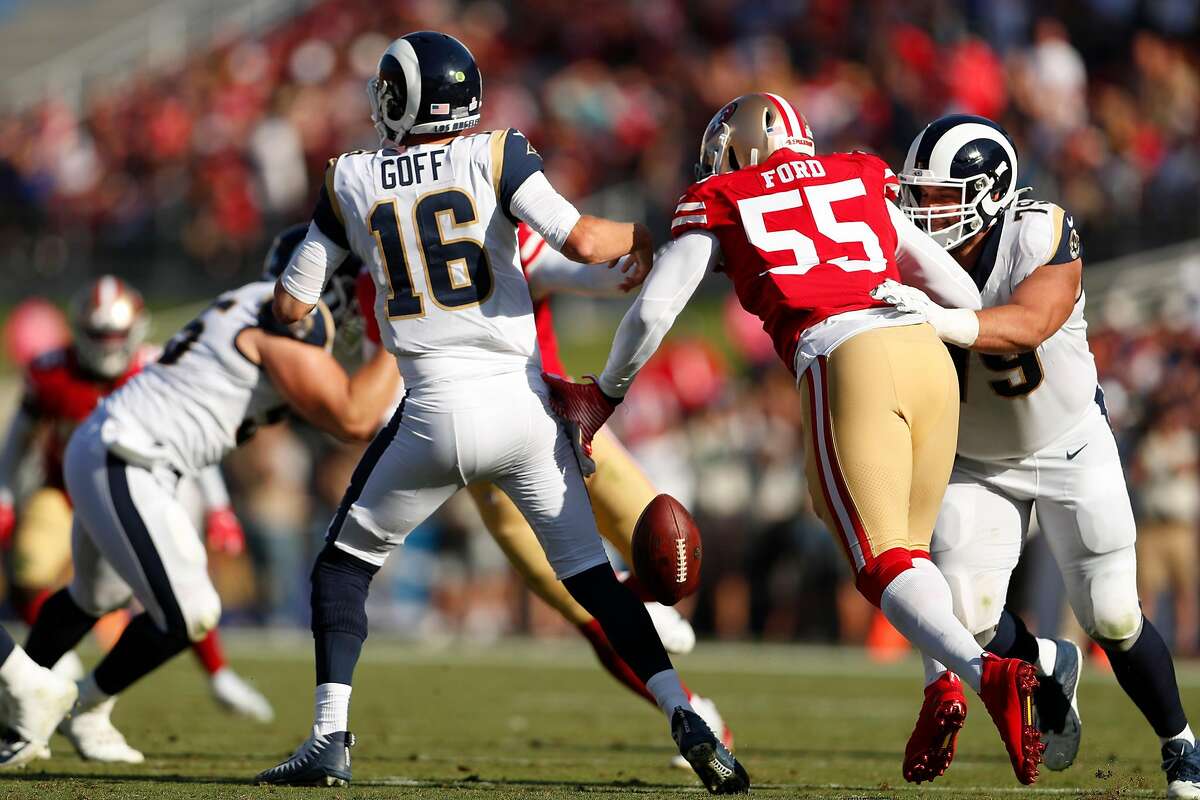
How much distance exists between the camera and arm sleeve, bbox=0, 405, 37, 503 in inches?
283

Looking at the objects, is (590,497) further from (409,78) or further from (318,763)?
(409,78)

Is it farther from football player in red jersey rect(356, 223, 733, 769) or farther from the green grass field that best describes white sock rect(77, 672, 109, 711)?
football player in red jersey rect(356, 223, 733, 769)

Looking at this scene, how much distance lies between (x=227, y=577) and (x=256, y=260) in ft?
14.7

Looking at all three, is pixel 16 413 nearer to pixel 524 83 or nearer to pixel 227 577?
pixel 227 577

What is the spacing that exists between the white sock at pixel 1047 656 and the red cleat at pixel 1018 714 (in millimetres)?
972

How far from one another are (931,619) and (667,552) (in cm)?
82

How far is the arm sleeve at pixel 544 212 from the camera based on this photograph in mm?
4676

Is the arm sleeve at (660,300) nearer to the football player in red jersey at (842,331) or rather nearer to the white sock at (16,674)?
the football player in red jersey at (842,331)

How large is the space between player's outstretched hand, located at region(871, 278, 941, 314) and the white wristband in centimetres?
4

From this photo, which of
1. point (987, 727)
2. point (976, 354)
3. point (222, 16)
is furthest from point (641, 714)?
point (222, 16)

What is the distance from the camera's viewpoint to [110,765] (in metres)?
5.71

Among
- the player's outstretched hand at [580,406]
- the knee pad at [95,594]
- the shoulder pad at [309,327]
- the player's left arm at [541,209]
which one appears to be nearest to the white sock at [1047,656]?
the player's outstretched hand at [580,406]

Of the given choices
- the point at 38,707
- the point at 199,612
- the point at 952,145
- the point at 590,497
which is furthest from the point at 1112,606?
the point at 38,707

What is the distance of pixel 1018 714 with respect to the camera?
4098 millimetres
